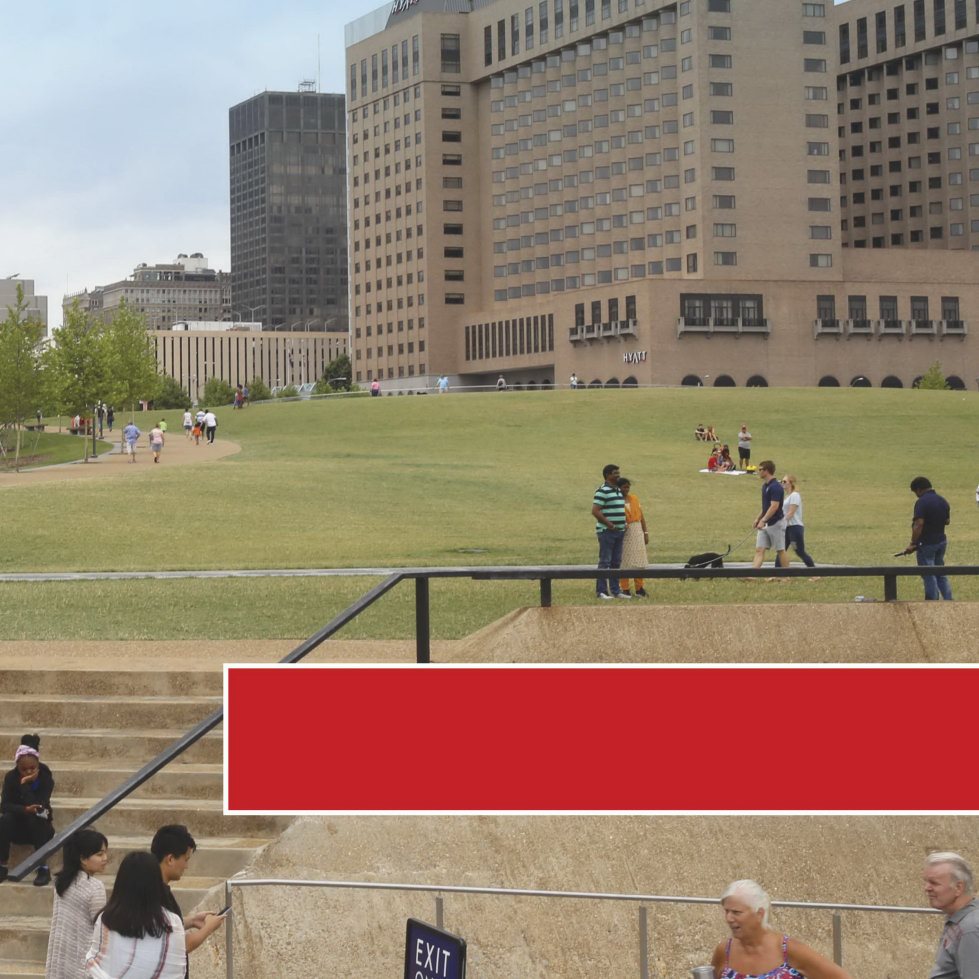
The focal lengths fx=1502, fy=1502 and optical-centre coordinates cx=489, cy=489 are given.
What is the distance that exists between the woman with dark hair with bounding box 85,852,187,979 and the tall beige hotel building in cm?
10528

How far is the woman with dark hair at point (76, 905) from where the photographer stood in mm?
7281

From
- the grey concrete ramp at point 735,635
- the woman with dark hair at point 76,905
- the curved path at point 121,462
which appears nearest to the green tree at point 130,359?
the curved path at point 121,462

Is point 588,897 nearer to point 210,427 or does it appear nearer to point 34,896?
point 34,896

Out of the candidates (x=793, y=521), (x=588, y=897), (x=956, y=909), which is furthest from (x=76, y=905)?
(x=793, y=521)

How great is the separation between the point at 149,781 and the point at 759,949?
578 cm

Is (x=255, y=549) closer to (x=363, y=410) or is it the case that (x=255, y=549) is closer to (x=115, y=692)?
(x=115, y=692)

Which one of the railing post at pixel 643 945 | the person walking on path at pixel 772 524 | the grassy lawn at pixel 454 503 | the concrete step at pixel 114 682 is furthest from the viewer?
the person walking on path at pixel 772 524

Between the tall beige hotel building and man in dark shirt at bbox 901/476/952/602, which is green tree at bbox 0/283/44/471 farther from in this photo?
the tall beige hotel building

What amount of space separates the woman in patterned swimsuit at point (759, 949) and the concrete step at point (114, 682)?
6.52 metres

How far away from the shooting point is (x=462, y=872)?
989 cm

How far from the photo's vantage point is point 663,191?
122875 millimetres

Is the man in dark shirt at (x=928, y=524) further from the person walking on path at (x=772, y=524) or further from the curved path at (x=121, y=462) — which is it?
the curved path at (x=121, y=462)

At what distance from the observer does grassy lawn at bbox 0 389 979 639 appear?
1803 centimetres

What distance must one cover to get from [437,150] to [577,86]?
19.1 meters
